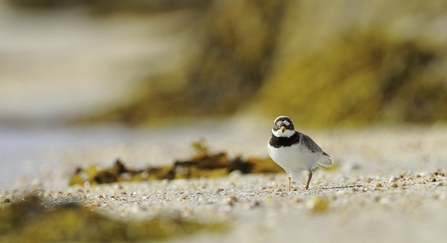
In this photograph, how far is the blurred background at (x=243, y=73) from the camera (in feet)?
45.8

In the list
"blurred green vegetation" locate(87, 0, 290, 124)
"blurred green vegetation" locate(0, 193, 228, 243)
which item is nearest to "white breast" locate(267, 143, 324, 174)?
"blurred green vegetation" locate(0, 193, 228, 243)

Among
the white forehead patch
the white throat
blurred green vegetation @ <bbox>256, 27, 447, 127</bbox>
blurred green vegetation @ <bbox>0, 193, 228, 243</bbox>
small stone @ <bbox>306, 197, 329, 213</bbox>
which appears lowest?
blurred green vegetation @ <bbox>0, 193, 228, 243</bbox>

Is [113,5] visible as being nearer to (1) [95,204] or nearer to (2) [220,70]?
(2) [220,70]

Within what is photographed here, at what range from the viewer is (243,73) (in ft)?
70.7

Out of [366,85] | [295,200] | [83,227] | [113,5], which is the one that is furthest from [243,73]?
[113,5]

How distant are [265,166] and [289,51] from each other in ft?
38.7

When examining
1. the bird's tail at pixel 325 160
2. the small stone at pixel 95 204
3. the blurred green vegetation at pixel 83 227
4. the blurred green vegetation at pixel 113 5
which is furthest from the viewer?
the blurred green vegetation at pixel 113 5

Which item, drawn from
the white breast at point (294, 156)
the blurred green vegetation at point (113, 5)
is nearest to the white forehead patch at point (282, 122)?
the white breast at point (294, 156)

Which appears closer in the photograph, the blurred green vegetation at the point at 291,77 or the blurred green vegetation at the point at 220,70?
the blurred green vegetation at the point at 291,77

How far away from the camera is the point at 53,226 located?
12.9ft

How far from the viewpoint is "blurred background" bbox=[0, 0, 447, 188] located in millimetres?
13953

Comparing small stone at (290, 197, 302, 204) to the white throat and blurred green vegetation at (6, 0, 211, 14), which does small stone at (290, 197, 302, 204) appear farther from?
blurred green vegetation at (6, 0, 211, 14)

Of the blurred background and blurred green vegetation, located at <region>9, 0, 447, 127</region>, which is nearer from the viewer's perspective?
blurred green vegetation, located at <region>9, 0, 447, 127</region>

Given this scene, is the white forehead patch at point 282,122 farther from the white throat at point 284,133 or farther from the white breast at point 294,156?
the white breast at point 294,156
